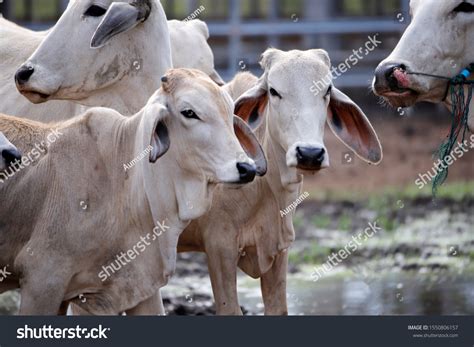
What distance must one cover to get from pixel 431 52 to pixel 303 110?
2.72ft

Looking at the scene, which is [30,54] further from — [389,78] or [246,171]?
[246,171]

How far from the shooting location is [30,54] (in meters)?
10.5

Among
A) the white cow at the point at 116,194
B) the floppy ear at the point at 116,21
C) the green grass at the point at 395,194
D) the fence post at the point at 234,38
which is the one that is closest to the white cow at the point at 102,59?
the floppy ear at the point at 116,21

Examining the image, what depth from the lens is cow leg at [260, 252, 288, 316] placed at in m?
9.70

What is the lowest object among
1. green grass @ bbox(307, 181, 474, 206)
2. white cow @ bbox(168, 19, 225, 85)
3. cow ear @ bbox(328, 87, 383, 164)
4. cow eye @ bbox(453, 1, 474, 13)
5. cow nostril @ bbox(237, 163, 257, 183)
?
green grass @ bbox(307, 181, 474, 206)

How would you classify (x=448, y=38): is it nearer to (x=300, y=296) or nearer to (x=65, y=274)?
(x=65, y=274)

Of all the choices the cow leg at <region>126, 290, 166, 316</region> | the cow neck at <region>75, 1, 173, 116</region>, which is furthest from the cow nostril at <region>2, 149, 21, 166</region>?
the cow neck at <region>75, 1, 173, 116</region>

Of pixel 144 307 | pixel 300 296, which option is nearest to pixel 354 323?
pixel 144 307

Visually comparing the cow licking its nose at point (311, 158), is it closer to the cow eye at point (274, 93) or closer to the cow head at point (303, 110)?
the cow head at point (303, 110)

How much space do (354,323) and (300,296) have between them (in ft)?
11.5

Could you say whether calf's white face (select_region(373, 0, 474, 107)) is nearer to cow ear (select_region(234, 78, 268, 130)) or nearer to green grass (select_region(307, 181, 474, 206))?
cow ear (select_region(234, 78, 268, 130))

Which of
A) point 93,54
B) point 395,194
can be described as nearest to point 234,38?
point 395,194

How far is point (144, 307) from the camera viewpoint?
8.80 metres

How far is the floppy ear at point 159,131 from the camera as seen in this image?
8289mm
